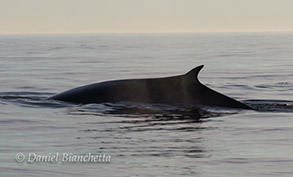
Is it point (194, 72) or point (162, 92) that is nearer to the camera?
point (194, 72)

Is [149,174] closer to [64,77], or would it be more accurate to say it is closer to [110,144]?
[110,144]

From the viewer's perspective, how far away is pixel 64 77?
934 inches

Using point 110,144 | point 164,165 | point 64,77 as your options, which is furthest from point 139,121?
point 64,77

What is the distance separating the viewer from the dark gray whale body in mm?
12355

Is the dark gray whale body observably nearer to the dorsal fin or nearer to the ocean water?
the dorsal fin

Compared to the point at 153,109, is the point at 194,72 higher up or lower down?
higher up

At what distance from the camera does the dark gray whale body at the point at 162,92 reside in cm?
1235

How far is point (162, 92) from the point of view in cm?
1261

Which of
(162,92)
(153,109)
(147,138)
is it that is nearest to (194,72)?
(162,92)

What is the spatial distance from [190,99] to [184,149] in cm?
363

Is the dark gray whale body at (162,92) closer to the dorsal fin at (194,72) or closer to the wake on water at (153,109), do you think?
the dorsal fin at (194,72)

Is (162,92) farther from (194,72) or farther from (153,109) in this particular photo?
(194,72)

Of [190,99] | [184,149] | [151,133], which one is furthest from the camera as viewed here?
[190,99]

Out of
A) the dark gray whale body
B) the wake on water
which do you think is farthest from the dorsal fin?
the wake on water
